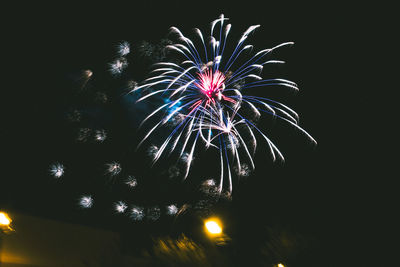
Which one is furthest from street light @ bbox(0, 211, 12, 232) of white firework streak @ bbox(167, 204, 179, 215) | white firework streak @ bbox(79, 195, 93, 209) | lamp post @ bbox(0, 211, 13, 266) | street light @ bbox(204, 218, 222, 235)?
→ white firework streak @ bbox(167, 204, 179, 215)

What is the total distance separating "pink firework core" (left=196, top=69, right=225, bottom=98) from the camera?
9055mm

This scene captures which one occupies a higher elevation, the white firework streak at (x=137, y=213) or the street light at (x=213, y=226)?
the white firework streak at (x=137, y=213)

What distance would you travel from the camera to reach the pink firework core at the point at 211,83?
905cm

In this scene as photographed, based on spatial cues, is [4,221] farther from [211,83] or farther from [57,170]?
[211,83]

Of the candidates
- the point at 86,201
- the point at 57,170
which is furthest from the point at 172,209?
the point at 57,170

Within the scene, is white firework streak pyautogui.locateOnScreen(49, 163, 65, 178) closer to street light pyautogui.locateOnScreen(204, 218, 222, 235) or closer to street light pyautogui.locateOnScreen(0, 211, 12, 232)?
street light pyautogui.locateOnScreen(0, 211, 12, 232)

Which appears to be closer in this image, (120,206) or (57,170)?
(57,170)

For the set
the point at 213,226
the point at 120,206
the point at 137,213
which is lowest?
the point at 213,226

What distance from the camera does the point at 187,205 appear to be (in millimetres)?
10742

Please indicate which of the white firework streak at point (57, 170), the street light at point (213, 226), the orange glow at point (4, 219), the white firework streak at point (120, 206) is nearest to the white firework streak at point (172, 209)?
the white firework streak at point (120, 206)

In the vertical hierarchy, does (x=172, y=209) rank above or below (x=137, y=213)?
above

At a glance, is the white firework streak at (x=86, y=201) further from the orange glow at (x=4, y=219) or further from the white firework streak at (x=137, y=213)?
the orange glow at (x=4, y=219)

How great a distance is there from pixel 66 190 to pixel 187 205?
4.12 meters

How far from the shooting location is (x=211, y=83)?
361 inches
